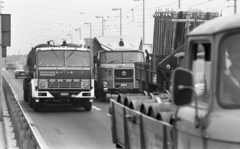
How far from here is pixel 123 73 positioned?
27.8 m

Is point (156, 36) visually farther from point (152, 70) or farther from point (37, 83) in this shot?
point (37, 83)

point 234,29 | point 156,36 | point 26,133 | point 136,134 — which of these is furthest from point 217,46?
point 156,36

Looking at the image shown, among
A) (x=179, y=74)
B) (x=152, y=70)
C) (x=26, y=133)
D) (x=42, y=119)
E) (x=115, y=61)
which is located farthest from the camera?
(x=115, y=61)

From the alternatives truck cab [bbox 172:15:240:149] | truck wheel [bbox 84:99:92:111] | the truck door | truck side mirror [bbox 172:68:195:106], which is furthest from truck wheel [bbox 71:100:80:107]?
truck side mirror [bbox 172:68:195:106]

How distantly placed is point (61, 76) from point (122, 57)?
605 centimetres

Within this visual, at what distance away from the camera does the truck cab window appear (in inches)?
221

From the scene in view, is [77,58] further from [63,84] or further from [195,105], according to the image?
[195,105]

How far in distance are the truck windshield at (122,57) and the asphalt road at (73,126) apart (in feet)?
9.88

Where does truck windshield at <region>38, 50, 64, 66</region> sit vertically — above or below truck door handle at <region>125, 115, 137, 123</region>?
above

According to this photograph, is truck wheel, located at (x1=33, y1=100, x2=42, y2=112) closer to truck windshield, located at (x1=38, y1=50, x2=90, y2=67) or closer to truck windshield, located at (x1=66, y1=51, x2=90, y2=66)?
truck windshield, located at (x1=38, y1=50, x2=90, y2=67)

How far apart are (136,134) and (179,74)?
2661 mm

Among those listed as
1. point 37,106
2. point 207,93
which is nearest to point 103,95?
point 37,106

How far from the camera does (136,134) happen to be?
304 inches

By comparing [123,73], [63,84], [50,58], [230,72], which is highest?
[50,58]
